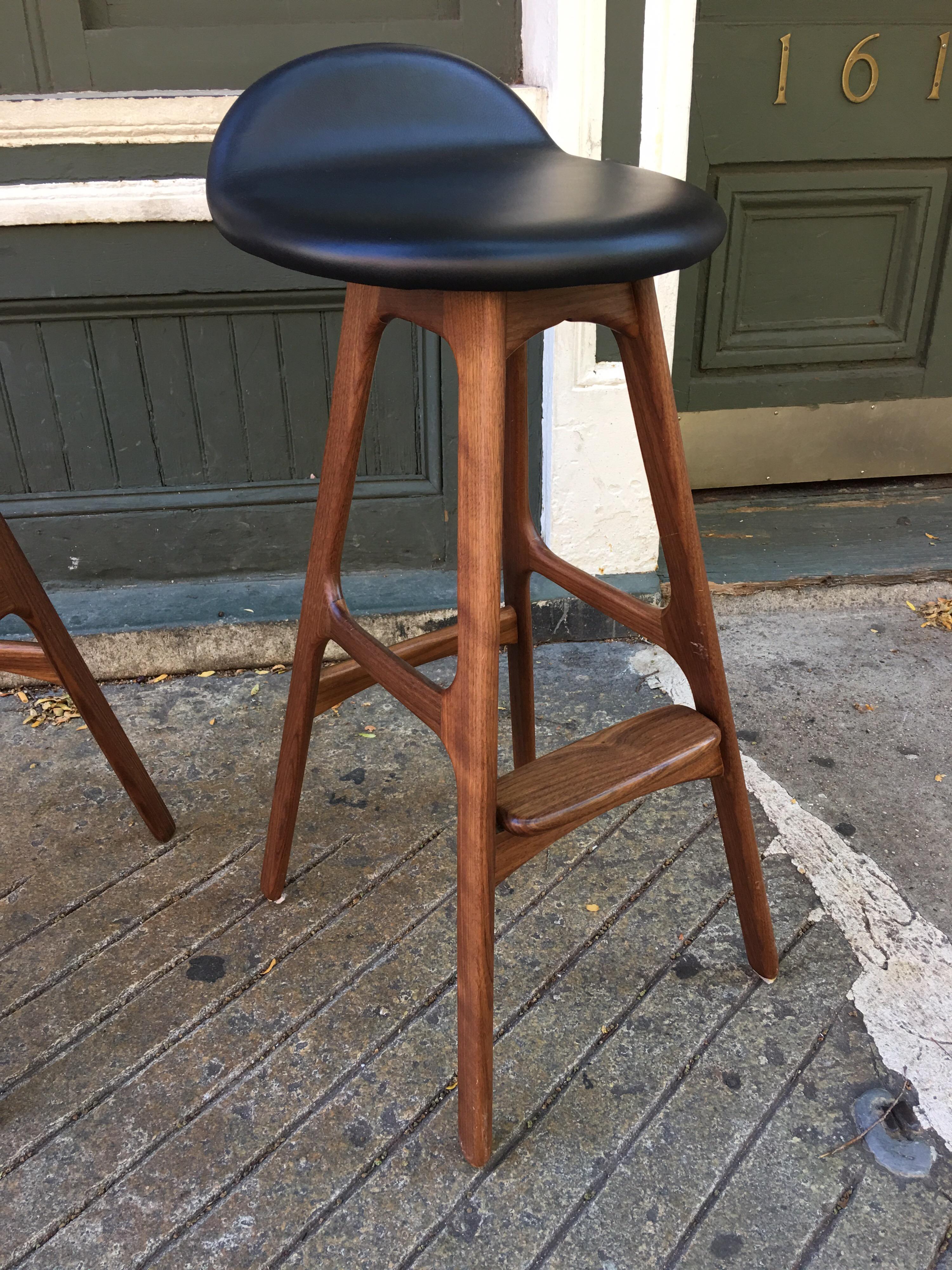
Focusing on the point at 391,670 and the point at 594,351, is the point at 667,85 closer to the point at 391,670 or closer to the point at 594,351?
the point at 594,351

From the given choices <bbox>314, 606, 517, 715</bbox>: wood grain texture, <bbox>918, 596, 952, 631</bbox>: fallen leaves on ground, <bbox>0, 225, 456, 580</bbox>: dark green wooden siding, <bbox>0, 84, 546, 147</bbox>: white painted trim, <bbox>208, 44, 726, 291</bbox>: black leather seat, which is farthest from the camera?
<bbox>918, 596, 952, 631</bbox>: fallen leaves on ground

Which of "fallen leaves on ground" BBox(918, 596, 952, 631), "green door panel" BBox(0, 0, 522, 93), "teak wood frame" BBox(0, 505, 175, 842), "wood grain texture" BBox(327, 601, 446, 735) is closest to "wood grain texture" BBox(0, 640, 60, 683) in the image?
"teak wood frame" BBox(0, 505, 175, 842)

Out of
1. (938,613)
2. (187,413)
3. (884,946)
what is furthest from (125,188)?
(938,613)

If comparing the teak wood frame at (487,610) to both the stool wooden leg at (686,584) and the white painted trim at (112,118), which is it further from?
the white painted trim at (112,118)

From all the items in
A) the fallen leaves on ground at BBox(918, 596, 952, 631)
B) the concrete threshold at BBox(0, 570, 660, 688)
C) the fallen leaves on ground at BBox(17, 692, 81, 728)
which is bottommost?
the fallen leaves on ground at BBox(918, 596, 952, 631)

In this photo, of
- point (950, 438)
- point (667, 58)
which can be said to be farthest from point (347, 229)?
point (950, 438)

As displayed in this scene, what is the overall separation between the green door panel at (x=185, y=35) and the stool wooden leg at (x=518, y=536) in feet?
2.83

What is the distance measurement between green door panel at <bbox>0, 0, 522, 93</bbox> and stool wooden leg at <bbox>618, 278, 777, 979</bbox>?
1.08 meters

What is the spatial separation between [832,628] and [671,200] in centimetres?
156

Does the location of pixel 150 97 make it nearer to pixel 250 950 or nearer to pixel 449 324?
pixel 449 324

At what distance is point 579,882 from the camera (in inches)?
60.5

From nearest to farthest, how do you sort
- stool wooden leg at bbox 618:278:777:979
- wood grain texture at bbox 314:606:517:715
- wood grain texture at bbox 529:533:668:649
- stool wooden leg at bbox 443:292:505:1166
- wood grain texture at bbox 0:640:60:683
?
stool wooden leg at bbox 443:292:505:1166 → stool wooden leg at bbox 618:278:777:979 → wood grain texture at bbox 529:533:668:649 → wood grain texture at bbox 314:606:517:715 → wood grain texture at bbox 0:640:60:683

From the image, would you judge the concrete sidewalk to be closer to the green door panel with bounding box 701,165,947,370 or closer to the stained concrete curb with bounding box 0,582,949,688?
the stained concrete curb with bounding box 0,582,949,688

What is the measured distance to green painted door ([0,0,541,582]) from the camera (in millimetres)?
1757
